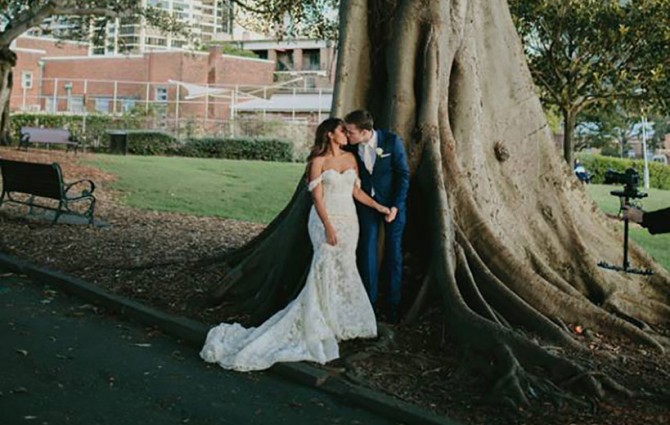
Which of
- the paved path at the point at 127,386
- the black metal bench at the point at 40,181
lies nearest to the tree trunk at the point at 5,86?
the black metal bench at the point at 40,181

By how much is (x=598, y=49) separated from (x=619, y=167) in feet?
83.3

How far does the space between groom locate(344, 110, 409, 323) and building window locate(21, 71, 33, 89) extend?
60.0 m

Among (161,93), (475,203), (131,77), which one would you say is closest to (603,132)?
(161,93)

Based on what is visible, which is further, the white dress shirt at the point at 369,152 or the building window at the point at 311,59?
the building window at the point at 311,59

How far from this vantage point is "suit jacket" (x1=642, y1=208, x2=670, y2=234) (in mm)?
5172

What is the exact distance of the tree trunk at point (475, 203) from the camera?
7215mm

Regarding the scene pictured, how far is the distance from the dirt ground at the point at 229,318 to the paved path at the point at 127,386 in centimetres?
55

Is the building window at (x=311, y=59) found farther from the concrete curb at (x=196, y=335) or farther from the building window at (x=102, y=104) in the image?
the concrete curb at (x=196, y=335)

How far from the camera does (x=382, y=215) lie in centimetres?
734

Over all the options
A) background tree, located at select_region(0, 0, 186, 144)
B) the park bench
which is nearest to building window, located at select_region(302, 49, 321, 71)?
background tree, located at select_region(0, 0, 186, 144)

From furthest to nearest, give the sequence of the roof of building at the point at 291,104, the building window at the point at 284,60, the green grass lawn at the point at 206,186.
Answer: the building window at the point at 284,60 → the roof of building at the point at 291,104 → the green grass lawn at the point at 206,186

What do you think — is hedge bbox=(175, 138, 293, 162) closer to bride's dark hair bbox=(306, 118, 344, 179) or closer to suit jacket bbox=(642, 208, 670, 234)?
bride's dark hair bbox=(306, 118, 344, 179)

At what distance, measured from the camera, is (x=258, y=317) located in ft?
24.4

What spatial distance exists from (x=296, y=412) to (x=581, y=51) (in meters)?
18.2
